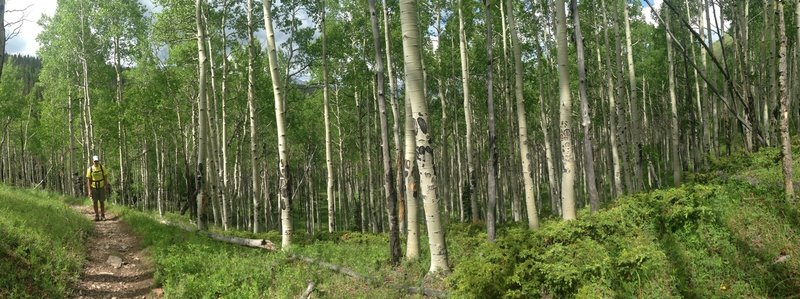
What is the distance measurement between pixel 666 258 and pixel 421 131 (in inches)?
138

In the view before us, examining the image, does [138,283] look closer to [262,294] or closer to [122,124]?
[262,294]

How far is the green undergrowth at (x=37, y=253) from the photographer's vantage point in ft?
20.2

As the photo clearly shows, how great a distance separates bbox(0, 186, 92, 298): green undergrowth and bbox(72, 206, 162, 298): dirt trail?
0.74 ft

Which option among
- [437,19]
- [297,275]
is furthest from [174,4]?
[297,275]

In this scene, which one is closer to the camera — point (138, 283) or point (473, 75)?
point (138, 283)

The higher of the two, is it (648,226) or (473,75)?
(473,75)

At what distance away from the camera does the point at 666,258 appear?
223 inches

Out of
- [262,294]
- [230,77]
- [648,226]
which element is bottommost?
[262,294]

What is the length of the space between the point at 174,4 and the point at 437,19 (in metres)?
10.6

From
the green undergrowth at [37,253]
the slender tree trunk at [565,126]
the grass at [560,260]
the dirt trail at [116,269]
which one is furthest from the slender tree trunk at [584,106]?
the green undergrowth at [37,253]

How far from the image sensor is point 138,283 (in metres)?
7.75

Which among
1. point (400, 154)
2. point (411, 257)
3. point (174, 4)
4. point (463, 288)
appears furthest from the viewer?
point (174, 4)

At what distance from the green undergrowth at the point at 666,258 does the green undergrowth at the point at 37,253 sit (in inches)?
212

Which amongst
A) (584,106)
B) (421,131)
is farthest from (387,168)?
(584,106)
